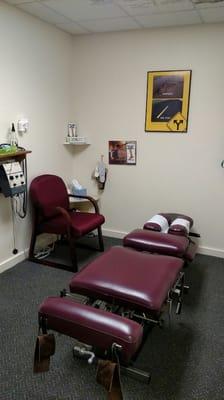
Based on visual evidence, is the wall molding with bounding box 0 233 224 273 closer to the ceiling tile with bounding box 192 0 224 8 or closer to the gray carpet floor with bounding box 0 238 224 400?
the gray carpet floor with bounding box 0 238 224 400

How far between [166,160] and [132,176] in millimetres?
466

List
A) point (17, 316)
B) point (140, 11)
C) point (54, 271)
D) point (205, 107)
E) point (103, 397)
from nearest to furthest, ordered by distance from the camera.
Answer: point (103, 397)
point (17, 316)
point (140, 11)
point (54, 271)
point (205, 107)

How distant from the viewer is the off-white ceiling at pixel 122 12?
8.77 feet

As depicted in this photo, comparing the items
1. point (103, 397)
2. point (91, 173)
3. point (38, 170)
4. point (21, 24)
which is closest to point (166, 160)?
point (91, 173)

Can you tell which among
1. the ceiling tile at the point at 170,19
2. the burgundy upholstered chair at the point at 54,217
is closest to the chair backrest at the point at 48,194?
the burgundy upholstered chair at the point at 54,217

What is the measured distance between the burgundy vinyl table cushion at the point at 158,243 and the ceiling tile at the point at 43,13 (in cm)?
219

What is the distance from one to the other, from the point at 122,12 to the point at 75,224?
6.67ft

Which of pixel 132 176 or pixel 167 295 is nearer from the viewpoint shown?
pixel 167 295

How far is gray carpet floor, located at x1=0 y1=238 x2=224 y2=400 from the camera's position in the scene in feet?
5.66

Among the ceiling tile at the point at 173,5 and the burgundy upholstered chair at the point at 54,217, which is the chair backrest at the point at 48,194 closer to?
the burgundy upholstered chair at the point at 54,217

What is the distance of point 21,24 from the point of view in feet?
9.61

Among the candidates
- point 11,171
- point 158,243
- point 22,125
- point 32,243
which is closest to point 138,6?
point 22,125

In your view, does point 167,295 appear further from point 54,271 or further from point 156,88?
point 156,88

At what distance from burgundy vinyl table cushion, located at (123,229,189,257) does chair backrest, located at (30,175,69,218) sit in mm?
981
